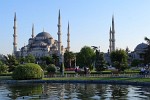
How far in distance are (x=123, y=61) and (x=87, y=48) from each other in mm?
22099

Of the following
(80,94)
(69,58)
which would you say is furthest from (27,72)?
(69,58)

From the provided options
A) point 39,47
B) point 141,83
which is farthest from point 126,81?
point 39,47

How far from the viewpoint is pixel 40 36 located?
121 m

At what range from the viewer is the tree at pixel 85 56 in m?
66.0

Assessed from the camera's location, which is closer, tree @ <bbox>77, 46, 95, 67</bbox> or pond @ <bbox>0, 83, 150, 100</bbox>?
pond @ <bbox>0, 83, 150, 100</bbox>

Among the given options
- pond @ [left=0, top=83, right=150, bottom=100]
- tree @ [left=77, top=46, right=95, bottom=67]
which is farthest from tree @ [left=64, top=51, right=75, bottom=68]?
pond @ [left=0, top=83, right=150, bottom=100]

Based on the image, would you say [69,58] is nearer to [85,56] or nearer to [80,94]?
[85,56]

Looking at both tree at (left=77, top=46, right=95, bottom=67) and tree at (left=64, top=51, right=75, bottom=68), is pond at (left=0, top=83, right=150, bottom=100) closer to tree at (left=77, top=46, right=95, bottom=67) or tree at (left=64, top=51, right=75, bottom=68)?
tree at (left=77, top=46, right=95, bottom=67)

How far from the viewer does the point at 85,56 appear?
66812mm

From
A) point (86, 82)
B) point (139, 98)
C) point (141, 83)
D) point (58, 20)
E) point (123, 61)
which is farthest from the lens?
point (58, 20)

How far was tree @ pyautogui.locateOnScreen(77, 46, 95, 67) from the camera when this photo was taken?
66000mm

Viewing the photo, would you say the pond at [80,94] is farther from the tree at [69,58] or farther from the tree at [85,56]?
the tree at [69,58]

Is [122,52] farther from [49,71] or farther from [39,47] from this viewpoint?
[39,47]

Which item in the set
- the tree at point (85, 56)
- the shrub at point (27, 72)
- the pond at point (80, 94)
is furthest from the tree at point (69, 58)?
the pond at point (80, 94)
